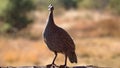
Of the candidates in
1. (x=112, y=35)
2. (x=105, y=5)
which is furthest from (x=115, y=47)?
(x=105, y=5)

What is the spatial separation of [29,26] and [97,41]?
16.0m

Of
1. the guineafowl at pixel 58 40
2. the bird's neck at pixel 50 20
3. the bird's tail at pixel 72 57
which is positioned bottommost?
the bird's tail at pixel 72 57

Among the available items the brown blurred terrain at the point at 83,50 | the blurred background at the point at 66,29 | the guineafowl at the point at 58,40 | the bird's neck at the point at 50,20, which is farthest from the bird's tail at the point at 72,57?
the blurred background at the point at 66,29

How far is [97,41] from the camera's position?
3962 cm

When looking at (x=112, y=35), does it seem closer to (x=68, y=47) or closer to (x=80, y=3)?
(x=80, y=3)

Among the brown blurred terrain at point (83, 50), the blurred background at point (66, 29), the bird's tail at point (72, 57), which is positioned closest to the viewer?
the bird's tail at point (72, 57)

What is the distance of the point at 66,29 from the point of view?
50500 millimetres

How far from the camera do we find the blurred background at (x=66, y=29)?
29.9m

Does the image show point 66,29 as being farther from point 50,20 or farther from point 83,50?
point 50,20

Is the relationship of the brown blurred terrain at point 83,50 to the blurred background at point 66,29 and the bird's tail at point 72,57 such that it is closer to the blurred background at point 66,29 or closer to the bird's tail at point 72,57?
the blurred background at point 66,29

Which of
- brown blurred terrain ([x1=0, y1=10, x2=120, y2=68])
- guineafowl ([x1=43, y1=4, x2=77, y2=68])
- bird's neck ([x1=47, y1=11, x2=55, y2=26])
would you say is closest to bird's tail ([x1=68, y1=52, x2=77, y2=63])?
guineafowl ([x1=43, y1=4, x2=77, y2=68])

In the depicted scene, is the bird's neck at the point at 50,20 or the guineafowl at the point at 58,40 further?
the bird's neck at the point at 50,20

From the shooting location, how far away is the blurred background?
98.2 feet

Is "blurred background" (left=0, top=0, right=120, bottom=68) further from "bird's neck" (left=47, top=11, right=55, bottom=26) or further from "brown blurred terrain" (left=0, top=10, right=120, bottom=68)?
"bird's neck" (left=47, top=11, right=55, bottom=26)
